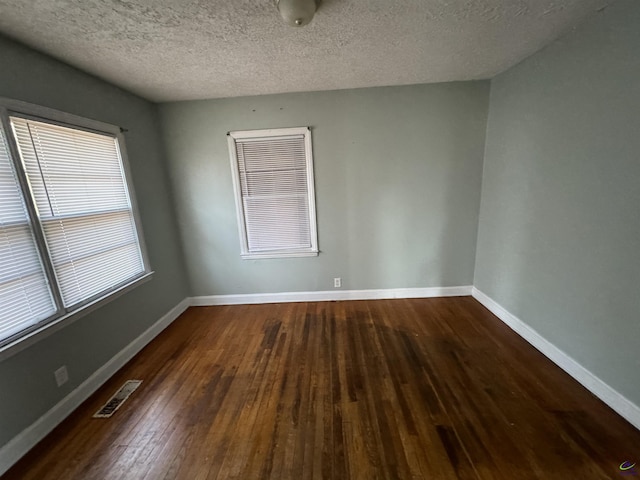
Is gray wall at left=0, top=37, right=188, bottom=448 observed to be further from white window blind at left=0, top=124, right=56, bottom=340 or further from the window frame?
white window blind at left=0, top=124, right=56, bottom=340

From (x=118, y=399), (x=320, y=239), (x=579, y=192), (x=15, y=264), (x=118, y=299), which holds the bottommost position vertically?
(x=118, y=399)

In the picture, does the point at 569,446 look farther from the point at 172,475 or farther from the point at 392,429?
the point at 172,475

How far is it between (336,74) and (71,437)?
344cm

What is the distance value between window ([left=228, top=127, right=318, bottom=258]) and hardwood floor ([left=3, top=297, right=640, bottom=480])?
3.77 ft

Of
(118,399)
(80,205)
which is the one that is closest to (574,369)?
(118,399)

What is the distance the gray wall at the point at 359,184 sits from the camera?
2844 mm

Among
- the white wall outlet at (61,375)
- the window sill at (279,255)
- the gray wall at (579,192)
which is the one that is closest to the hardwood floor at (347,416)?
the white wall outlet at (61,375)

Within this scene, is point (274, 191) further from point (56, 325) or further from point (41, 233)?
point (56, 325)

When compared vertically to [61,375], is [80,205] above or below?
above

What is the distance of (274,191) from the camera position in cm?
305

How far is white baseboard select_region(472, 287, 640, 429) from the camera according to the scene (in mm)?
1546

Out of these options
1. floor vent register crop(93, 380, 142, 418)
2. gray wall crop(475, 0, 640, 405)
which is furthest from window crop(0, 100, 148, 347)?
gray wall crop(475, 0, 640, 405)

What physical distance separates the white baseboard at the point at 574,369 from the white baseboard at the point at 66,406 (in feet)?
12.1

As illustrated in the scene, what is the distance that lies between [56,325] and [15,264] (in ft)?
1.56
